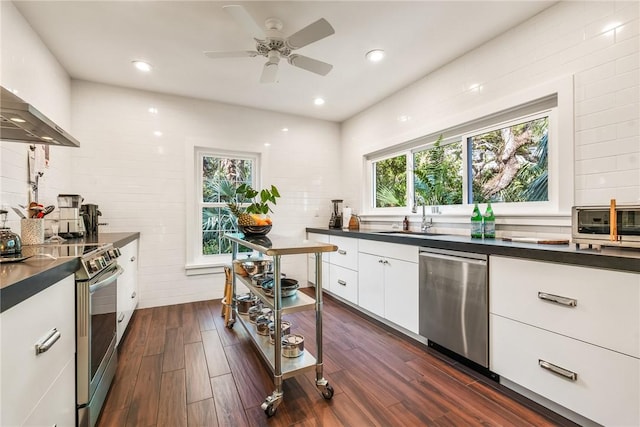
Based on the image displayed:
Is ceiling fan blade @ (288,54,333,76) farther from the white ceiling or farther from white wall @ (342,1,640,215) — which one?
white wall @ (342,1,640,215)

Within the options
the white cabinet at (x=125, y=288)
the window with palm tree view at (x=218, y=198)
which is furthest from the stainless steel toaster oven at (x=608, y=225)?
the window with palm tree view at (x=218, y=198)

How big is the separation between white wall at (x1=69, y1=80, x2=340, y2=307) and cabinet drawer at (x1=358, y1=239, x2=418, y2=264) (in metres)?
1.51

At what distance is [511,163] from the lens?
244 centimetres

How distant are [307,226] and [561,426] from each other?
10.9 ft

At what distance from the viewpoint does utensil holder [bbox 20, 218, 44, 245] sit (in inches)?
68.2

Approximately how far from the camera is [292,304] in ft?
5.76

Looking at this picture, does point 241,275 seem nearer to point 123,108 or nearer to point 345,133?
point 123,108

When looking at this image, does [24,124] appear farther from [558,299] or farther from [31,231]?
[558,299]

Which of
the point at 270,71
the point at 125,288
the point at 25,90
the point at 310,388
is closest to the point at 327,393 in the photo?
the point at 310,388

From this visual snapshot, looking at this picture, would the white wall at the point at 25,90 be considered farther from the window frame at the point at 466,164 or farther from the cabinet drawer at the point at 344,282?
the window frame at the point at 466,164

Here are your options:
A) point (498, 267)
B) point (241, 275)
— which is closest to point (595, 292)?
point (498, 267)

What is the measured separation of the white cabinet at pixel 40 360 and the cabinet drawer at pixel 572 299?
2.21 m

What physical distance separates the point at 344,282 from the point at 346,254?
337 millimetres

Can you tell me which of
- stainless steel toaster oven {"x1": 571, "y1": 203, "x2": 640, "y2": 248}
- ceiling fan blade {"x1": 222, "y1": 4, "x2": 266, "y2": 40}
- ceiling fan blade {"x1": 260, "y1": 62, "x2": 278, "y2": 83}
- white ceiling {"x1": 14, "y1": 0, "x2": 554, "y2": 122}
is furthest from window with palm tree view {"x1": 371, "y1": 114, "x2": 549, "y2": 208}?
ceiling fan blade {"x1": 222, "y1": 4, "x2": 266, "y2": 40}
